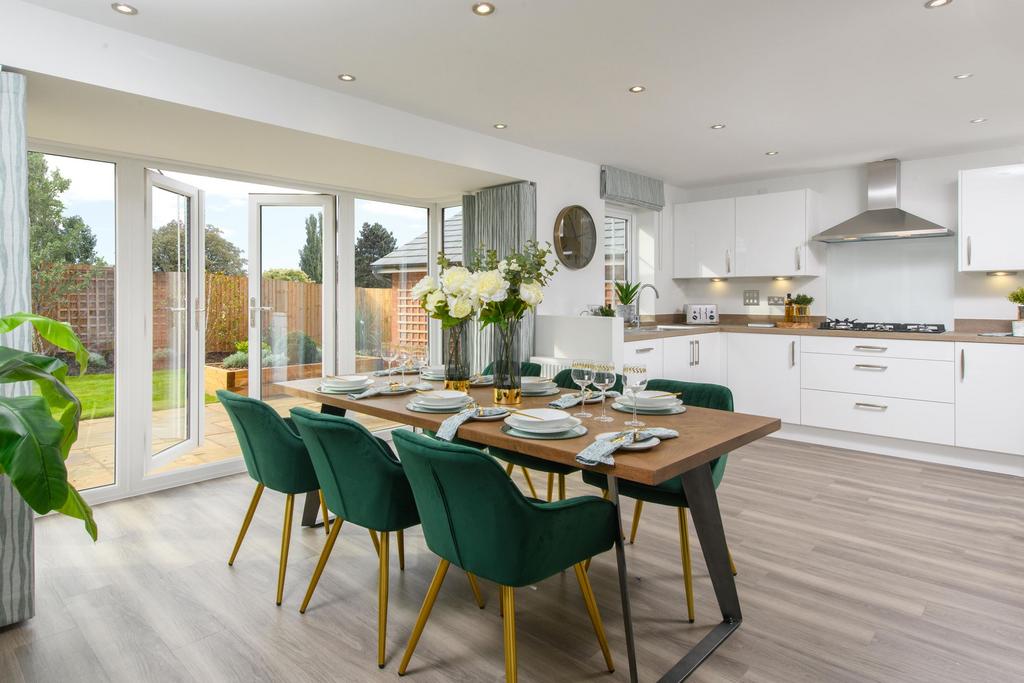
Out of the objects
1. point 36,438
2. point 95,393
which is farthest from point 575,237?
point 36,438

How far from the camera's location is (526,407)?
245 centimetres

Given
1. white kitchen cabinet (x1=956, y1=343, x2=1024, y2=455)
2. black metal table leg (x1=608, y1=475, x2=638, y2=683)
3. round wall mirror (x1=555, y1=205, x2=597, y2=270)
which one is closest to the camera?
black metal table leg (x1=608, y1=475, x2=638, y2=683)

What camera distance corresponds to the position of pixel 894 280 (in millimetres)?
5090

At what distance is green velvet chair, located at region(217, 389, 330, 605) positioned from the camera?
2.37 meters

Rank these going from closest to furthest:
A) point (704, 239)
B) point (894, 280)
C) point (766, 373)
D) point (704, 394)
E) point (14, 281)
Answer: point (14, 281), point (704, 394), point (894, 280), point (766, 373), point (704, 239)

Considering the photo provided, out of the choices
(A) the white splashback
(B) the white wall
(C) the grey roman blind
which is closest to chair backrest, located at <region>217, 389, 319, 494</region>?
(B) the white wall

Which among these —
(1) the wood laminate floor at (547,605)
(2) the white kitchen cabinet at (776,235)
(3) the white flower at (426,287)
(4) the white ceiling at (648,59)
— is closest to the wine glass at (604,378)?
(1) the wood laminate floor at (547,605)

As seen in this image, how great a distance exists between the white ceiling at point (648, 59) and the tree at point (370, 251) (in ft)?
4.73

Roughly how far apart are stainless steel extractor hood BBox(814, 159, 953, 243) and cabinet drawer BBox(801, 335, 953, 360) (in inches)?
33.1

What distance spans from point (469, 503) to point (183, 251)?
3.29 meters

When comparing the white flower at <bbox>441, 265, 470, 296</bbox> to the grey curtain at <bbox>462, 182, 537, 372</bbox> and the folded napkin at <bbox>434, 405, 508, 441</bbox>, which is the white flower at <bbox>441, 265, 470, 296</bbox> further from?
the grey curtain at <bbox>462, 182, 537, 372</bbox>

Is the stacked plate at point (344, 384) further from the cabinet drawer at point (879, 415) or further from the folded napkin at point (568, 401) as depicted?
the cabinet drawer at point (879, 415)

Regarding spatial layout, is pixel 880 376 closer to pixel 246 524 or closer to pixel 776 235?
pixel 776 235

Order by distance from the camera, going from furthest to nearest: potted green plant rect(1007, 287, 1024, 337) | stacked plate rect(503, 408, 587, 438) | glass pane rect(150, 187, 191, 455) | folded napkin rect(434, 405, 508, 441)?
1. potted green plant rect(1007, 287, 1024, 337)
2. glass pane rect(150, 187, 191, 455)
3. folded napkin rect(434, 405, 508, 441)
4. stacked plate rect(503, 408, 587, 438)
